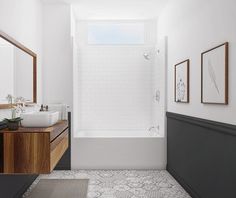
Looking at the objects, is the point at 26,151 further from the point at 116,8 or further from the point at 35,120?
the point at 116,8

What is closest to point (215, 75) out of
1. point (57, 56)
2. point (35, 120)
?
point (35, 120)

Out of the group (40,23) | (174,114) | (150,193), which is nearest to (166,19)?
(174,114)

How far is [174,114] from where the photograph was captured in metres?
4.10

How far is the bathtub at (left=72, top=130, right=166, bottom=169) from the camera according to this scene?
464cm

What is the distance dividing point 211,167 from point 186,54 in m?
1.48

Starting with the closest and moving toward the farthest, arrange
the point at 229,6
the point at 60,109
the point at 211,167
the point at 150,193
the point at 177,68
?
the point at 229,6
the point at 211,167
the point at 150,193
the point at 177,68
the point at 60,109

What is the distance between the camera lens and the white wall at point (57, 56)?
4680 mm

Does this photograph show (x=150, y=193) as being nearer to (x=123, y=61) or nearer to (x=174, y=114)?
(x=174, y=114)

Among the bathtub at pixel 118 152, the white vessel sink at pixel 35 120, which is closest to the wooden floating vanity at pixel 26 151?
the white vessel sink at pixel 35 120

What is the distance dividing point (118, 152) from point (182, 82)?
63.2 inches

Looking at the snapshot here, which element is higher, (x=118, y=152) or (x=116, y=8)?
(x=116, y=8)

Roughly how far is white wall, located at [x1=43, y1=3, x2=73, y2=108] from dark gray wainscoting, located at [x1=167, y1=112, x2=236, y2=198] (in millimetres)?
1760

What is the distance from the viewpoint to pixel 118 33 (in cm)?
561

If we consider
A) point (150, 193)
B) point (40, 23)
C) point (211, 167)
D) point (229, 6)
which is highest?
point (40, 23)
